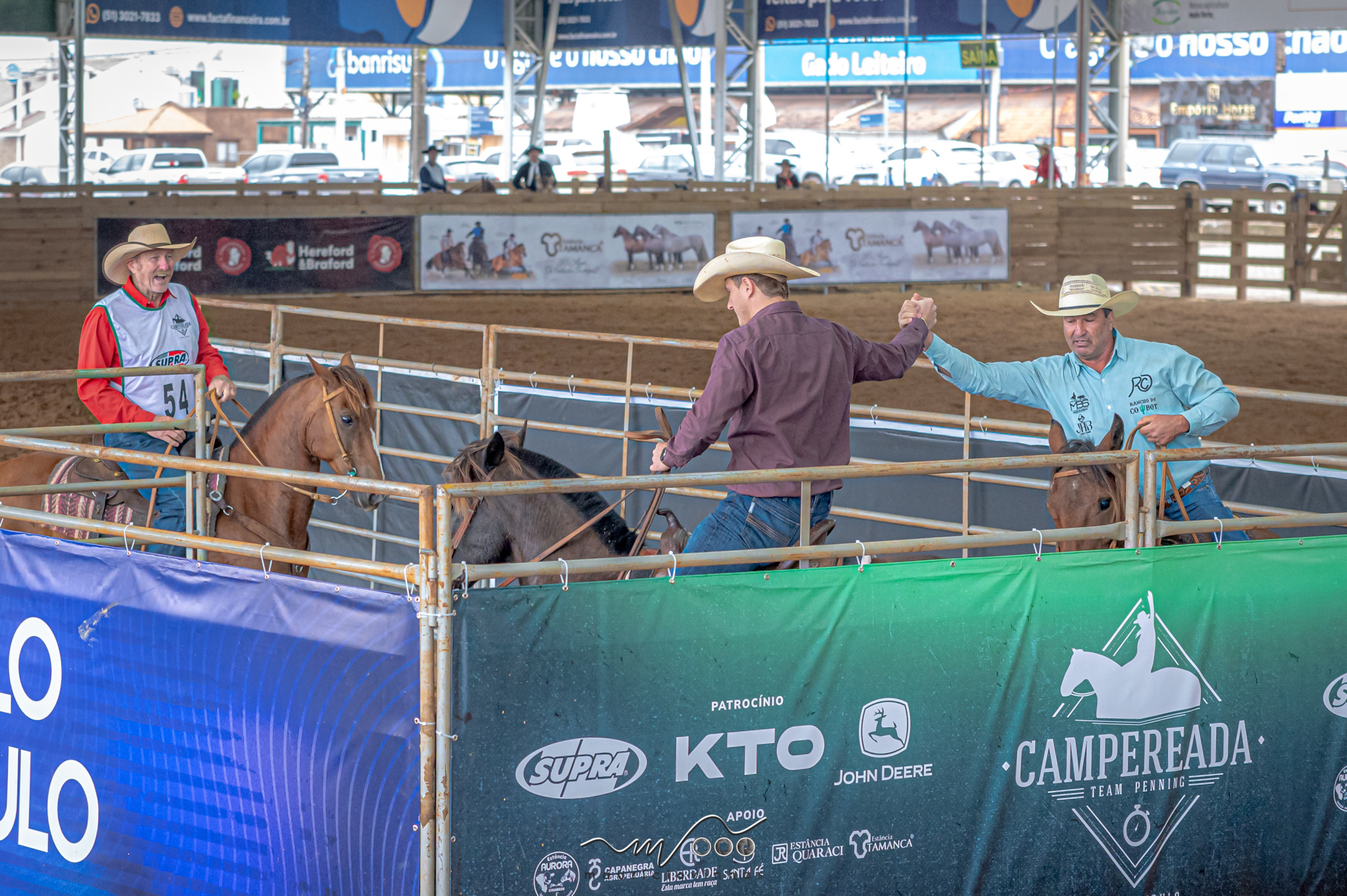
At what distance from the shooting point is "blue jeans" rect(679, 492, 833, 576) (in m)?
4.17

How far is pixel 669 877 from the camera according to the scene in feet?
10.9

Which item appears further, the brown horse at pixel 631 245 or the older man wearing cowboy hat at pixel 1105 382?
the brown horse at pixel 631 245

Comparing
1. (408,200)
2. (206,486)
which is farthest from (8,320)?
(206,486)

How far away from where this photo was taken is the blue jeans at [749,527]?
4168 mm

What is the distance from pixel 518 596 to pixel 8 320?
15581mm

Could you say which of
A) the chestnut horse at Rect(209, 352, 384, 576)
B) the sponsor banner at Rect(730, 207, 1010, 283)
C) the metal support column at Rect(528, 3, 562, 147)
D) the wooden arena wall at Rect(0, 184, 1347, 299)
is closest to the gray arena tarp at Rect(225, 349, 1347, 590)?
the chestnut horse at Rect(209, 352, 384, 576)

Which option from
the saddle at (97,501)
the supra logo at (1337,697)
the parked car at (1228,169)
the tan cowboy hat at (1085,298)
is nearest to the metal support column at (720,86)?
the parked car at (1228,169)

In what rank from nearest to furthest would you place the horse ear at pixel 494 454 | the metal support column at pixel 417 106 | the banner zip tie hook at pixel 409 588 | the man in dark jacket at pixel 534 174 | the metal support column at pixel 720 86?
the banner zip tie hook at pixel 409 588 < the horse ear at pixel 494 454 < the man in dark jacket at pixel 534 174 < the metal support column at pixel 720 86 < the metal support column at pixel 417 106

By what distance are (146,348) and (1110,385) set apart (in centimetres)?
393

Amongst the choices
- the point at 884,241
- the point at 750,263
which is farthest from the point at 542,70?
the point at 750,263

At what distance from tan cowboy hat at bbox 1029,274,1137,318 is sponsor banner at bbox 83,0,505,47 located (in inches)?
916

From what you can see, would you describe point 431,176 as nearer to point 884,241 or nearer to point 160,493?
point 884,241

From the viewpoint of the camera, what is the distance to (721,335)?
16.5 meters

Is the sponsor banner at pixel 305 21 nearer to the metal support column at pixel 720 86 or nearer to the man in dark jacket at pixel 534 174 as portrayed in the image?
the metal support column at pixel 720 86
